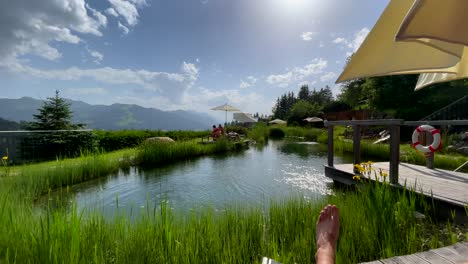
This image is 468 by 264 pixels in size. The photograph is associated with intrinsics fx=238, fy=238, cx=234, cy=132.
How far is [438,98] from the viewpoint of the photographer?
53.0ft

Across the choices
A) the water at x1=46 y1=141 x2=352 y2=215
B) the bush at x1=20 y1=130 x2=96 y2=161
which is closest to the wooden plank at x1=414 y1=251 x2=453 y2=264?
the water at x1=46 y1=141 x2=352 y2=215

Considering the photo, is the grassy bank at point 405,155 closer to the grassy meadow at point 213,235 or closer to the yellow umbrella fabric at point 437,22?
the grassy meadow at point 213,235

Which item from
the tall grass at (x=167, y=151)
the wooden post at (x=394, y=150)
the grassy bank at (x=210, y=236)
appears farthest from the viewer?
the tall grass at (x=167, y=151)

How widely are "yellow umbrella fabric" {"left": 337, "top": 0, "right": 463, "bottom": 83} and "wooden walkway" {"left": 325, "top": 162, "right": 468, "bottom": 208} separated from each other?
4.47ft

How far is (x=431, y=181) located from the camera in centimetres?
390

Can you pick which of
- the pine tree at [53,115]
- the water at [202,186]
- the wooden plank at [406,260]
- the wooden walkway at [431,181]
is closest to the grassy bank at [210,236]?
the wooden plank at [406,260]

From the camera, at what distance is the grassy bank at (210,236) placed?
1.67 m

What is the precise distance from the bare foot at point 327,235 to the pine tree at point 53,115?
36.3 feet

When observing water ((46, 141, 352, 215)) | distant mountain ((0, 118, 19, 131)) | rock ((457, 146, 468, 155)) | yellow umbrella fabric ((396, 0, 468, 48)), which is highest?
yellow umbrella fabric ((396, 0, 468, 48))

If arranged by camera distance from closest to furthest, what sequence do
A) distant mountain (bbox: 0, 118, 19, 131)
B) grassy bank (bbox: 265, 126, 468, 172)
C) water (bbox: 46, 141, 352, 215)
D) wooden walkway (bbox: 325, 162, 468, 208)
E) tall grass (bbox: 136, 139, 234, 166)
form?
wooden walkway (bbox: 325, 162, 468, 208) → water (bbox: 46, 141, 352, 215) → grassy bank (bbox: 265, 126, 468, 172) → tall grass (bbox: 136, 139, 234, 166) → distant mountain (bbox: 0, 118, 19, 131)

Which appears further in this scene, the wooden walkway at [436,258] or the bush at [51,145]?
the bush at [51,145]

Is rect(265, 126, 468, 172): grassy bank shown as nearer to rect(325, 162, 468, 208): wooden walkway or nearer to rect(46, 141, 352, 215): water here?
rect(325, 162, 468, 208): wooden walkway

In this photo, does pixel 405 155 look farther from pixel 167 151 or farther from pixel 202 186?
pixel 167 151

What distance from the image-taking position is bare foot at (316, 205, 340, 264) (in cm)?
177
